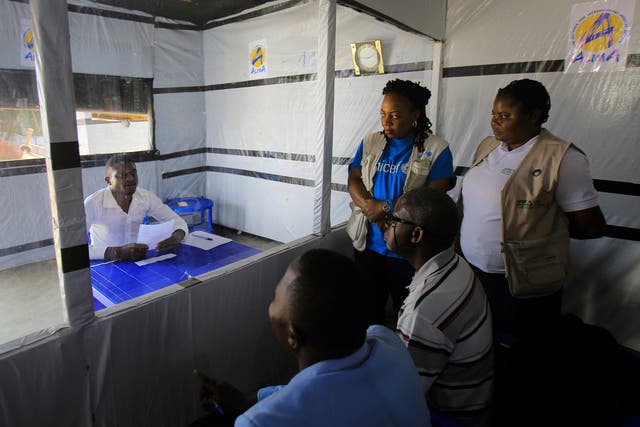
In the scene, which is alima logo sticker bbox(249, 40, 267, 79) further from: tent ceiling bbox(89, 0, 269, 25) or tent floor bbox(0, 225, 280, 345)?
tent floor bbox(0, 225, 280, 345)

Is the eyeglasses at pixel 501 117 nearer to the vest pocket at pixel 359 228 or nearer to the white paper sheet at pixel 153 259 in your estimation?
the vest pocket at pixel 359 228

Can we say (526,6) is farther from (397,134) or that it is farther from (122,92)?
(122,92)

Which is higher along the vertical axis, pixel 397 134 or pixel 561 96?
pixel 561 96

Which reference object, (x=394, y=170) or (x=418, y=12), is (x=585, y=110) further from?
(x=394, y=170)

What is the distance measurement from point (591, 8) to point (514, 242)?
157 centimetres

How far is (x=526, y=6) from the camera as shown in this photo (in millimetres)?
2447

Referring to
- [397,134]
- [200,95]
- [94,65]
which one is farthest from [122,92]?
[397,134]

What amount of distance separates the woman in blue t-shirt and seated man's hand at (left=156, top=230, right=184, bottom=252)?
3.23 ft

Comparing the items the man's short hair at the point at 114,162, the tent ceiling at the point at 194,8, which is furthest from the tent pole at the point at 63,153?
the tent ceiling at the point at 194,8

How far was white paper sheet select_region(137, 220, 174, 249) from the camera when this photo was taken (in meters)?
2.10

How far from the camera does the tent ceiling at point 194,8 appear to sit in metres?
3.00

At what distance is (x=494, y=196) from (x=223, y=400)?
135cm

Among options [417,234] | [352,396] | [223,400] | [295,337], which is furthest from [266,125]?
[352,396]

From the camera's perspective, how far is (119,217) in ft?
7.30
